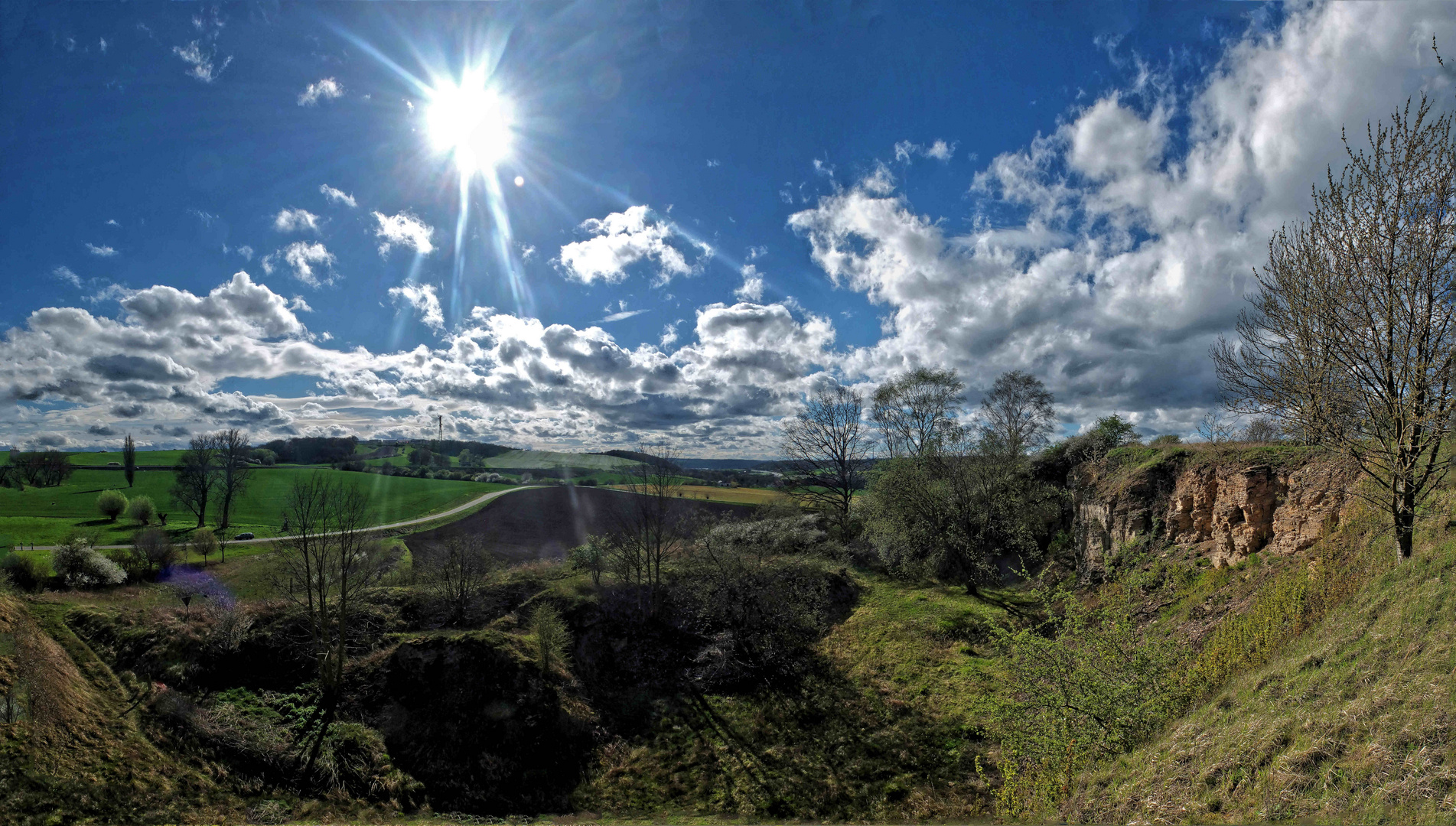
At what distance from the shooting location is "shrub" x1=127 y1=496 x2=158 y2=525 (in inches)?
1425

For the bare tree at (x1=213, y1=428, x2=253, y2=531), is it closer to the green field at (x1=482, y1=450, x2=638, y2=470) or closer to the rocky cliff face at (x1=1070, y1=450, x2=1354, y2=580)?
the green field at (x1=482, y1=450, x2=638, y2=470)

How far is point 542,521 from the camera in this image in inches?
1884

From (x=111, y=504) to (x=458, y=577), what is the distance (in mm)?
38839

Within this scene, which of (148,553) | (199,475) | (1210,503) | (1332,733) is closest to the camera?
(1332,733)

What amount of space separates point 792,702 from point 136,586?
90.5 ft

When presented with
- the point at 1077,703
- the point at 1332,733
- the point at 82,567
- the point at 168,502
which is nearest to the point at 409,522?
the point at 168,502

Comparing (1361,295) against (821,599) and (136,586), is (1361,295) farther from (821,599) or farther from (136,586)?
(136,586)

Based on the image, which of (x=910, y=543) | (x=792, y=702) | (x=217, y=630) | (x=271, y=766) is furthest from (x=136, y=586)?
(x=910, y=543)

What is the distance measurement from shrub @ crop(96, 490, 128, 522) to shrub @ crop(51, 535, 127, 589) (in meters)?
24.1

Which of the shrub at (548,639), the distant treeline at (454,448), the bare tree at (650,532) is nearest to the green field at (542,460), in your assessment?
the distant treeline at (454,448)

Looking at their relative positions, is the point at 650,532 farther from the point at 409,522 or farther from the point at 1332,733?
the point at 409,522

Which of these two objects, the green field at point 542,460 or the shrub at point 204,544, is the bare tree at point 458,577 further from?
the green field at point 542,460

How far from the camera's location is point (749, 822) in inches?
356

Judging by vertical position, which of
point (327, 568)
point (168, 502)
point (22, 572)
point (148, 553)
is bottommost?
point (168, 502)
